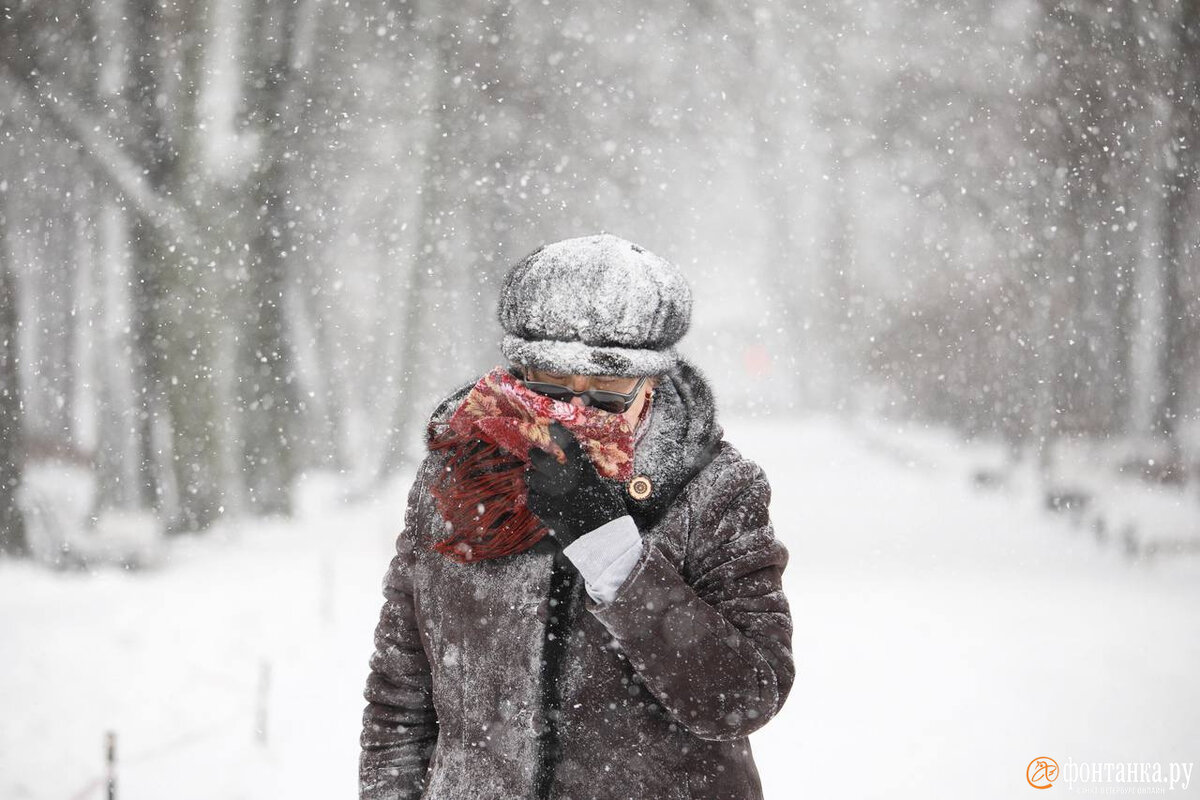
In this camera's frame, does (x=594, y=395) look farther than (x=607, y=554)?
Yes

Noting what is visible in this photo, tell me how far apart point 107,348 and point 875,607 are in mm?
10487

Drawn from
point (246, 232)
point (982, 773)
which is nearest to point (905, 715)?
point (982, 773)

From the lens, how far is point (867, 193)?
1731cm

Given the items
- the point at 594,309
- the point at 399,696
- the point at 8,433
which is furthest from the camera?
the point at 8,433

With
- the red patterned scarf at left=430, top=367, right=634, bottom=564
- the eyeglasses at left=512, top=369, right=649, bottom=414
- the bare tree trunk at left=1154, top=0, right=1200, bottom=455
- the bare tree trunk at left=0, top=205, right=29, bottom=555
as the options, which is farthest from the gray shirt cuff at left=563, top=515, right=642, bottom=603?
the bare tree trunk at left=1154, top=0, right=1200, bottom=455

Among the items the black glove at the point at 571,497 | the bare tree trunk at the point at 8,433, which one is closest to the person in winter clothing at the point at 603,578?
the black glove at the point at 571,497

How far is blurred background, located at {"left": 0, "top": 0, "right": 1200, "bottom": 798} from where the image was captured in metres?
8.64

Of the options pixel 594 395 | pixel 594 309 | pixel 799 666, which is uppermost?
pixel 594 309

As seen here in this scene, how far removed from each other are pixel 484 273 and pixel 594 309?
40.8ft

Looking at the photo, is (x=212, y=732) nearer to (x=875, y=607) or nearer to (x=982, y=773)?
(x=982, y=773)

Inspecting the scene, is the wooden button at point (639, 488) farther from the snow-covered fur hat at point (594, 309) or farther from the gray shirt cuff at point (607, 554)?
the snow-covered fur hat at point (594, 309)

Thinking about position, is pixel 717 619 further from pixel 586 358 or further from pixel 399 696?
pixel 399 696

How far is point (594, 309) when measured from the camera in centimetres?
160


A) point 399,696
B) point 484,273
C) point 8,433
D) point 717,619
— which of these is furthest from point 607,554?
point 484,273
